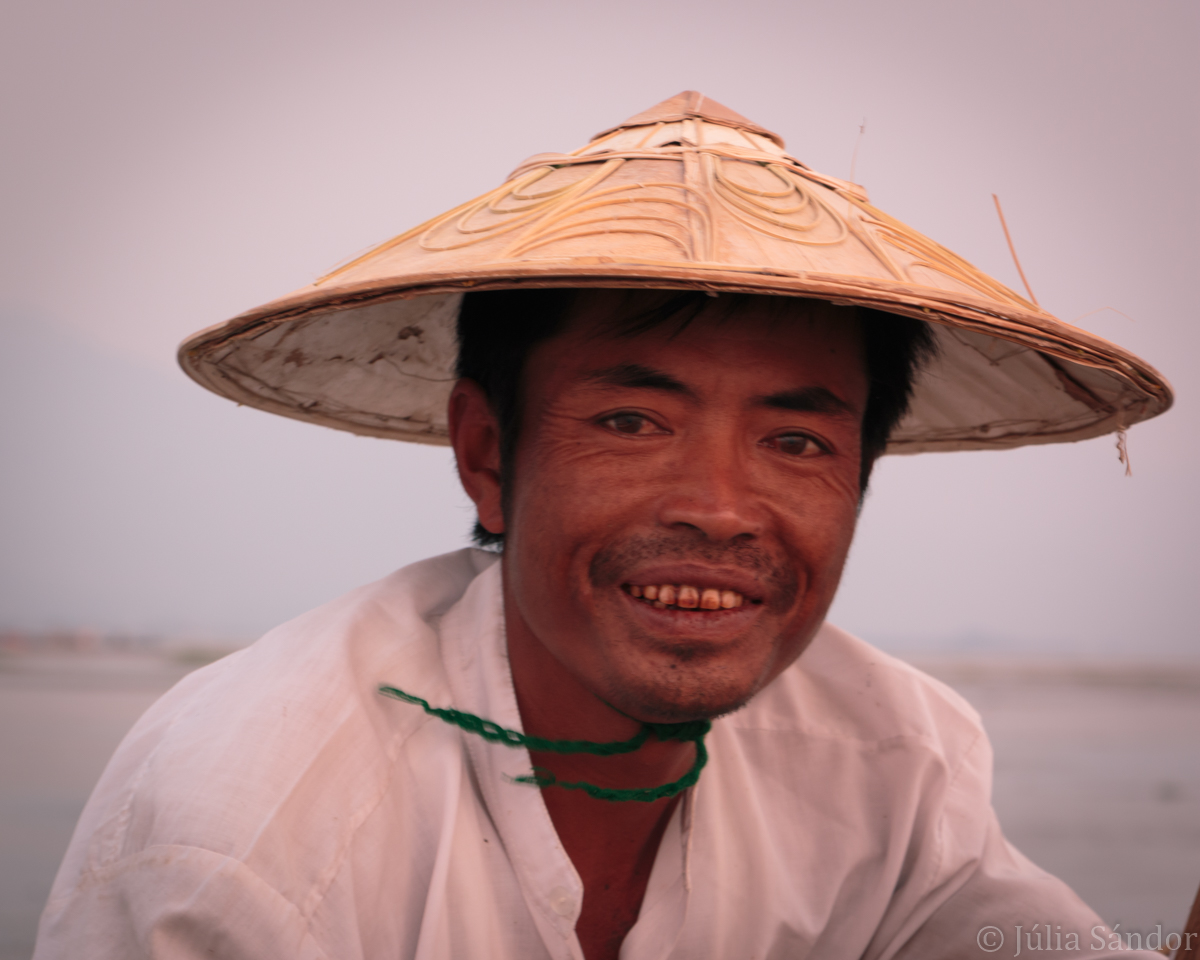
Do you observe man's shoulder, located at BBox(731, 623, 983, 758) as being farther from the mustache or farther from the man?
the mustache

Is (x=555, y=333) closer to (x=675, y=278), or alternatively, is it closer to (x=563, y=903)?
(x=675, y=278)

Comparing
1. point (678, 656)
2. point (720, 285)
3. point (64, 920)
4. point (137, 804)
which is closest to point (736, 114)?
point (720, 285)

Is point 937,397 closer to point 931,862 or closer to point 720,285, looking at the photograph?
point 931,862

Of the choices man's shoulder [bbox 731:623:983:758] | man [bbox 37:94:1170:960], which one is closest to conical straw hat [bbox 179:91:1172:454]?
man [bbox 37:94:1170:960]

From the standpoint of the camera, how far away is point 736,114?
156cm

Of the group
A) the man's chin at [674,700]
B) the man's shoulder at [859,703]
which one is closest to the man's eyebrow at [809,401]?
the man's chin at [674,700]

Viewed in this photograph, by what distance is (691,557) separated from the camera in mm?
1273

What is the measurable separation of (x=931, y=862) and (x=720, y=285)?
4.05ft

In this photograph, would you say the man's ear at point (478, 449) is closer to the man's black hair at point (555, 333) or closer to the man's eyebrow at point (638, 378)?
the man's black hair at point (555, 333)

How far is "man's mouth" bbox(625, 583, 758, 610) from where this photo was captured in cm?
130

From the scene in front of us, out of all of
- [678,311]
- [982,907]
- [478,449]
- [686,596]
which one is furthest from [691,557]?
[982,907]

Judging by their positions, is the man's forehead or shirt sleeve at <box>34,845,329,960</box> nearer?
shirt sleeve at <box>34,845,329,960</box>

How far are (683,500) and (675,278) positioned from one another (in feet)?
1.13

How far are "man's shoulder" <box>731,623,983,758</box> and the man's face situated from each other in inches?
19.9
